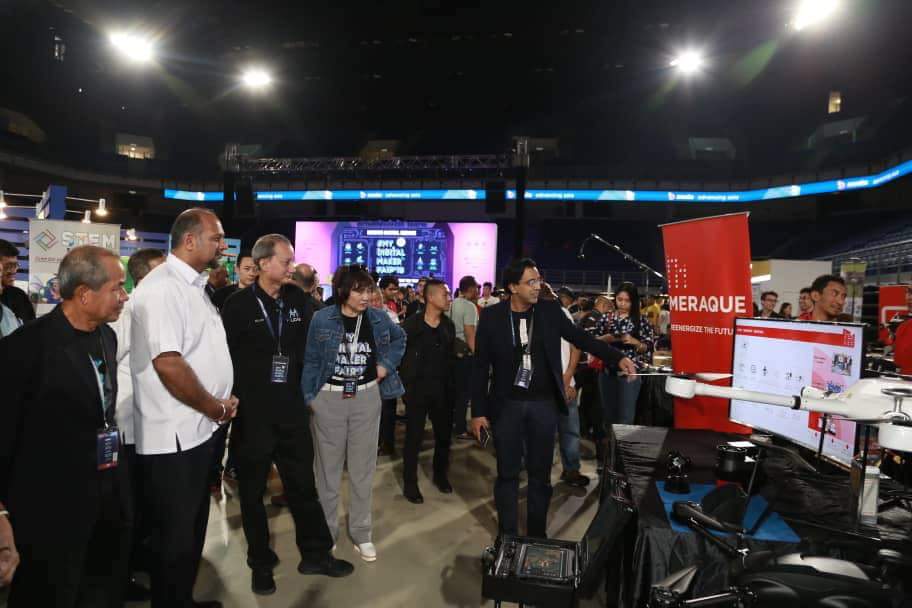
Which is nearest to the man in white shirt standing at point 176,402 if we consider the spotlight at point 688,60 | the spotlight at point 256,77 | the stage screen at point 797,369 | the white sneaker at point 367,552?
the white sneaker at point 367,552

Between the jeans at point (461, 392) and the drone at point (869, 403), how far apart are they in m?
3.63

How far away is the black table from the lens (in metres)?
1.38

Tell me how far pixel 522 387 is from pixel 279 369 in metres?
1.26

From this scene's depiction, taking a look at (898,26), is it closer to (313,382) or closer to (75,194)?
(313,382)

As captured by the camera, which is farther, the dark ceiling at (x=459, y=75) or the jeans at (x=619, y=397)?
the dark ceiling at (x=459, y=75)

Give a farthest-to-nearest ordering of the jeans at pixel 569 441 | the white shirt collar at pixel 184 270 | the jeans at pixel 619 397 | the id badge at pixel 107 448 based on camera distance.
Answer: the jeans at pixel 619 397
the jeans at pixel 569 441
the white shirt collar at pixel 184 270
the id badge at pixel 107 448

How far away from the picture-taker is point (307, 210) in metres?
20.8

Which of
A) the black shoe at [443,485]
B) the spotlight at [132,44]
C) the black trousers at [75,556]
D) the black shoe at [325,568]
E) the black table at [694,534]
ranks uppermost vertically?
the spotlight at [132,44]

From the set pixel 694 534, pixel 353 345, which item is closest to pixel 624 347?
pixel 353 345

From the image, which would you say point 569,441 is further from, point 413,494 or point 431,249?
point 431,249

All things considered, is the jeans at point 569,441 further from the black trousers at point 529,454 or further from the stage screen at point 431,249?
the stage screen at point 431,249

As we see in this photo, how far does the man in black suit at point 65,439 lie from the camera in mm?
1562

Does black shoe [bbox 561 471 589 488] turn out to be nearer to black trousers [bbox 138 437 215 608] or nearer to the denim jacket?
the denim jacket

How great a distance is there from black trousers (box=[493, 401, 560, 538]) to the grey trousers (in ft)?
2.37
